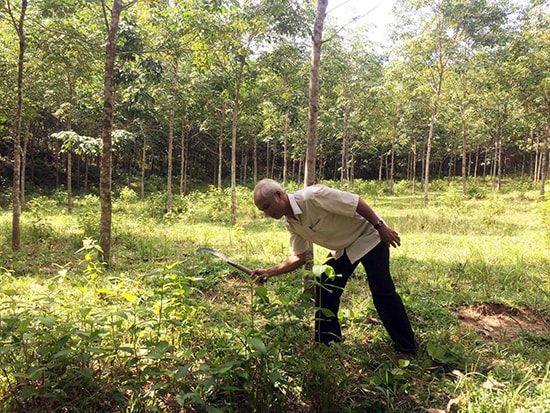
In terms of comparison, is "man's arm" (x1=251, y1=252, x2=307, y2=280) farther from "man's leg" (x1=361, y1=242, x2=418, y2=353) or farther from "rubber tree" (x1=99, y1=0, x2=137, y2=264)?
"rubber tree" (x1=99, y1=0, x2=137, y2=264)

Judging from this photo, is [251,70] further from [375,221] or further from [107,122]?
[375,221]

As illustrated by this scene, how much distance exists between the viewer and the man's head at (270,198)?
94.4 inches

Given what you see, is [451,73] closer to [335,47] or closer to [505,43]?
[505,43]

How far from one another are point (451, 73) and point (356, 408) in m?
15.6

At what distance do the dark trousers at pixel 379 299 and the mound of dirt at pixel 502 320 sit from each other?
1.11m

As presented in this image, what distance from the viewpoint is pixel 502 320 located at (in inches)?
145

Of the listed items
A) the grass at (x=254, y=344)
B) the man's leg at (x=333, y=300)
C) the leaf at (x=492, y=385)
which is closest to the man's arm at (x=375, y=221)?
the man's leg at (x=333, y=300)

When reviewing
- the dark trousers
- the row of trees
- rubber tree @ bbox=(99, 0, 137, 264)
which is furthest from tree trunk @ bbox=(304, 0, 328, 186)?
rubber tree @ bbox=(99, 0, 137, 264)

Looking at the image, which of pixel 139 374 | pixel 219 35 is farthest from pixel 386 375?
pixel 219 35

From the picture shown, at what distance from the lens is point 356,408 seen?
2.23m

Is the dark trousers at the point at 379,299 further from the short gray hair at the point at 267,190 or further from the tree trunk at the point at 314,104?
the tree trunk at the point at 314,104

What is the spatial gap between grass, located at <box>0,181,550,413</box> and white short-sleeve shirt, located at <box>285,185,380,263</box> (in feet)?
1.60

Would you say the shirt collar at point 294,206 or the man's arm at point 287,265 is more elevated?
the shirt collar at point 294,206

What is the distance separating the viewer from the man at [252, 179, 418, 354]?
2.55m
